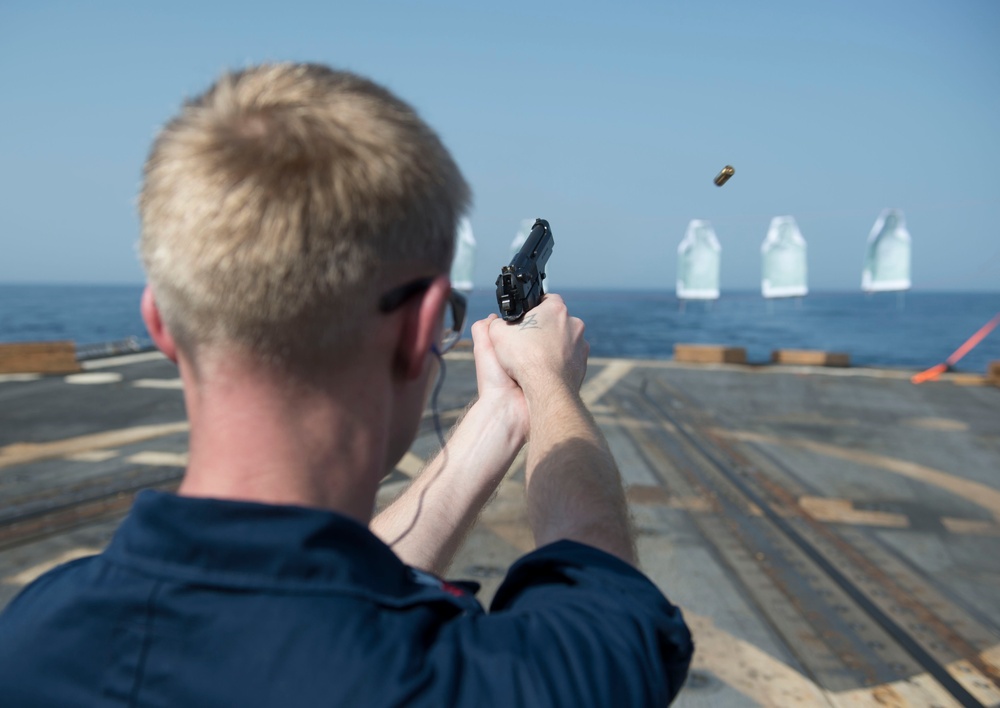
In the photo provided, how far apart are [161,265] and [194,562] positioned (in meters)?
0.37

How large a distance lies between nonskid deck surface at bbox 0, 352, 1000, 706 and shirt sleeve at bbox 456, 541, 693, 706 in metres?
3.00

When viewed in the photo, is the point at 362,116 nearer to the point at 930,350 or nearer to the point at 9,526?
the point at 9,526

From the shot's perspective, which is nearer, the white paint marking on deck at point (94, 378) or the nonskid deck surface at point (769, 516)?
the nonskid deck surface at point (769, 516)

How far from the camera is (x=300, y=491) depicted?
2.90 feet

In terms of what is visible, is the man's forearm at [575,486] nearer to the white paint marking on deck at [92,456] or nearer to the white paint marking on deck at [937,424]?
the white paint marking on deck at [92,456]

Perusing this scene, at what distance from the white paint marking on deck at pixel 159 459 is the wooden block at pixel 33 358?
7406 mm

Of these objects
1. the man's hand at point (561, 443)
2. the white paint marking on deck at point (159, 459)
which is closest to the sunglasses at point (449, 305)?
the man's hand at point (561, 443)

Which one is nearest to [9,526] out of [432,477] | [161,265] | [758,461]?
[432,477]

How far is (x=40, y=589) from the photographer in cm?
92

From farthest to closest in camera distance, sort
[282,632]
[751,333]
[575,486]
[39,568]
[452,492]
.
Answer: [751,333] → [39,568] → [452,492] → [575,486] → [282,632]

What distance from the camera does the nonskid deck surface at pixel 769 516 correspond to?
3.91 metres

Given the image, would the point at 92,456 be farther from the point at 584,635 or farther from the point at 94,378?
the point at 584,635

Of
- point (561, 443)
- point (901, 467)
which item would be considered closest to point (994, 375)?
point (901, 467)

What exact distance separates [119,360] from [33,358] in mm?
2202
